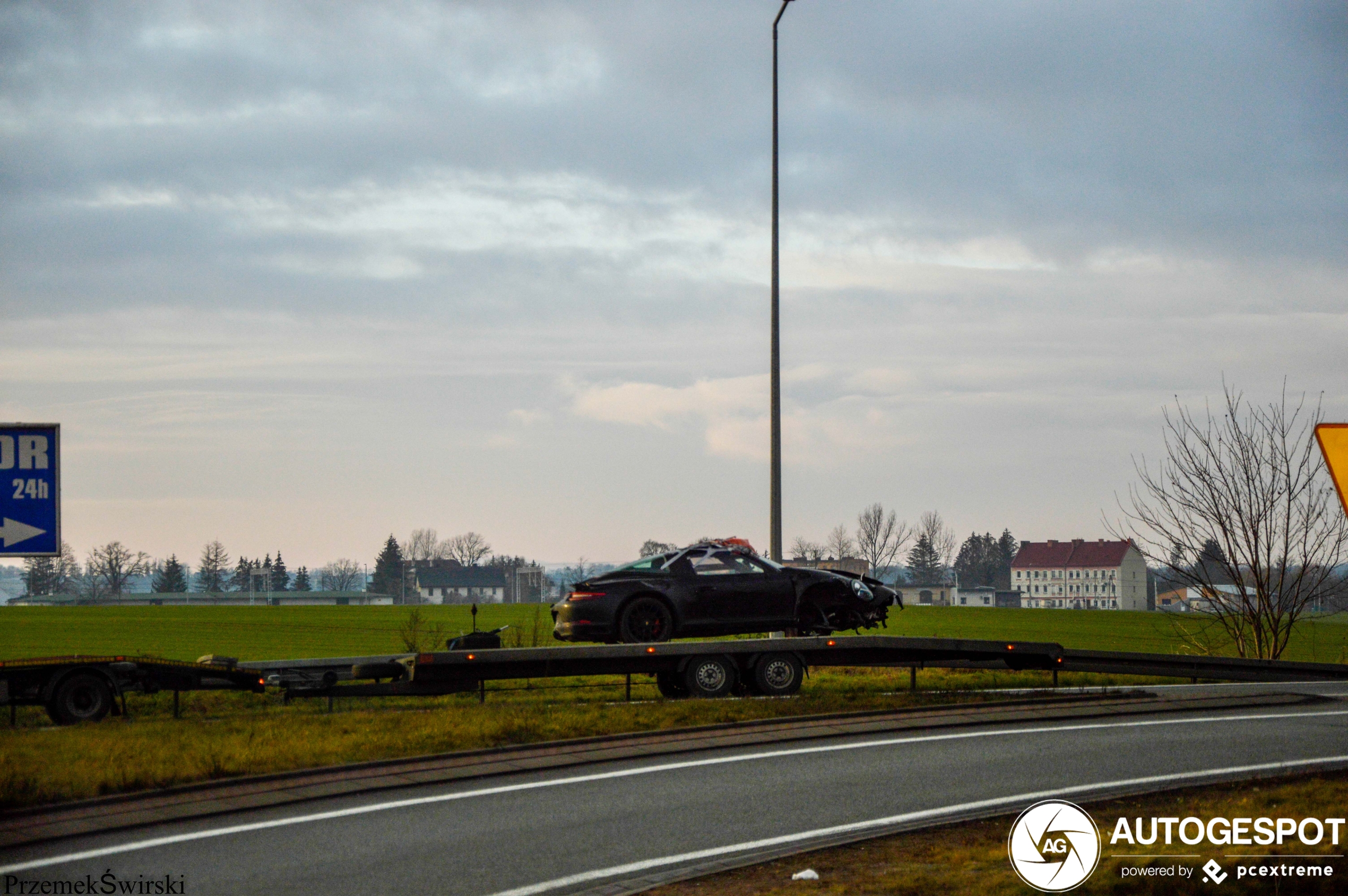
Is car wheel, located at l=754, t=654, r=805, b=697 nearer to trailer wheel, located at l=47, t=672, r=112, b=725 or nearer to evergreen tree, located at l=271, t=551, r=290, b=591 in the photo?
trailer wheel, located at l=47, t=672, r=112, b=725

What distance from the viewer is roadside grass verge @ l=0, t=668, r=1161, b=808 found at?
1070 cm

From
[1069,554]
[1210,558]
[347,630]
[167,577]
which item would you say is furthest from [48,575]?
[1210,558]

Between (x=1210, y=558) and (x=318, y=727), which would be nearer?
(x=318, y=727)

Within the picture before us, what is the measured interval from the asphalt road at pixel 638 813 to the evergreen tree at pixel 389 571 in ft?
528

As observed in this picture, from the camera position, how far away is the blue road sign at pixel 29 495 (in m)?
8.00

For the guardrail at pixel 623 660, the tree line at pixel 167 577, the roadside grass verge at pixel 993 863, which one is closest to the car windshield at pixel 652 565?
the guardrail at pixel 623 660

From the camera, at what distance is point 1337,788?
9.71 m

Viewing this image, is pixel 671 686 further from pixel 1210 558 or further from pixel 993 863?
pixel 1210 558

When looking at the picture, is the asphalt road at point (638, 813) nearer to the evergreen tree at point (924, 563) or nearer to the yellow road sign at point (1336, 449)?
the yellow road sign at point (1336, 449)

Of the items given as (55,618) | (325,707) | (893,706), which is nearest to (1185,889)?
(893,706)

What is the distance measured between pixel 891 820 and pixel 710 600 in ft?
25.7

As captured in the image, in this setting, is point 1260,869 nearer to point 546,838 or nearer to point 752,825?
point 752,825

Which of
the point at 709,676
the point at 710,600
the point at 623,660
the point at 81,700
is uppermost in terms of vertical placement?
the point at 710,600

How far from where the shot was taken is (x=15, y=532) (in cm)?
801
